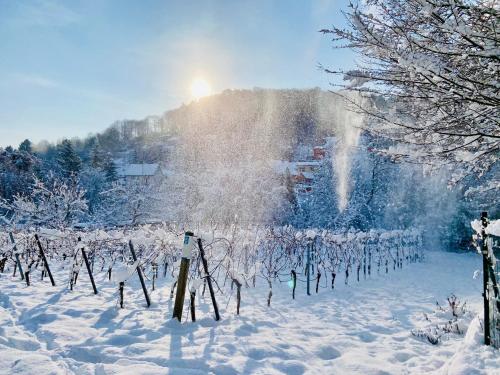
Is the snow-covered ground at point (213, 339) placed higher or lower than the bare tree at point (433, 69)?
lower

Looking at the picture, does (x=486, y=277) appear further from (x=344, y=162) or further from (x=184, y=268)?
(x=344, y=162)

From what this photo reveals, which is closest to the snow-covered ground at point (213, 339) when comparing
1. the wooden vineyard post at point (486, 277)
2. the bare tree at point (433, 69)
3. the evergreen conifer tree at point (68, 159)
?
the wooden vineyard post at point (486, 277)

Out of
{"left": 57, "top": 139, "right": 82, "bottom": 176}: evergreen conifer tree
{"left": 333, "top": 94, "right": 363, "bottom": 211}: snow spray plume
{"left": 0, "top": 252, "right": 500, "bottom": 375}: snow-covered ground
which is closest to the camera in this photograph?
{"left": 0, "top": 252, "right": 500, "bottom": 375}: snow-covered ground

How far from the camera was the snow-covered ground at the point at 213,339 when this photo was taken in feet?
10.9

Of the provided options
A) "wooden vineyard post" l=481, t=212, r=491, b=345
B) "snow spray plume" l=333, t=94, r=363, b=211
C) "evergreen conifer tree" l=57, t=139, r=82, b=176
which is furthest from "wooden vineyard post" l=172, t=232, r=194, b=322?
"evergreen conifer tree" l=57, t=139, r=82, b=176

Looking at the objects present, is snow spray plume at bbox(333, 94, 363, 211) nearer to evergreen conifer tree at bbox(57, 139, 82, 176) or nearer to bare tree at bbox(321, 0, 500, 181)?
bare tree at bbox(321, 0, 500, 181)

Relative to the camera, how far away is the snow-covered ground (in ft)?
10.9

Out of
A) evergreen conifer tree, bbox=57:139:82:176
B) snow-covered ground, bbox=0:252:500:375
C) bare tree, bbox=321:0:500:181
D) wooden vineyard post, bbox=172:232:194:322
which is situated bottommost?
snow-covered ground, bbox=0:252:500:375

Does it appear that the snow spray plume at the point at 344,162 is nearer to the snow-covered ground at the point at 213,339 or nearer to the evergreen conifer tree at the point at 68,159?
the snow-covered ground at the point at 213,339

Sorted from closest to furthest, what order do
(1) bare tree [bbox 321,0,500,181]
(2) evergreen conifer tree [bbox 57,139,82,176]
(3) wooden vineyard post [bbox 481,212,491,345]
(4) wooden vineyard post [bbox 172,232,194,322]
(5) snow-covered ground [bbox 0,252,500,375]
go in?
(1) bare tree [bbox 321,0,500,181], (5) snow-covered ground [bbox 0,252,500,375], (3) wooden vineyard post [bbox 481,212,491,345], (4) wooden vineyard post [bbox 172,232,194,322], (2) evergreen conifer tree [bbox 57,139,82,176]

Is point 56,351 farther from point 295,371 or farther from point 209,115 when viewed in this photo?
point 209,115

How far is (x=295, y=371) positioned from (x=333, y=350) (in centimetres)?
93

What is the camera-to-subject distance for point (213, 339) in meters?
4.17

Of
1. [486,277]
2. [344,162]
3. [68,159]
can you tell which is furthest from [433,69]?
[68,159]
